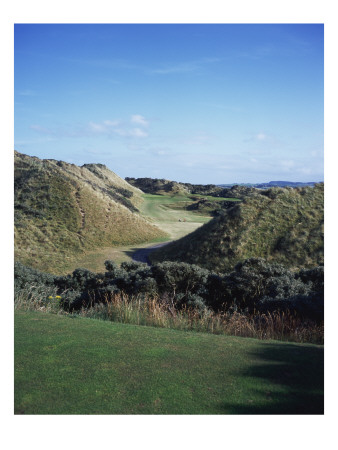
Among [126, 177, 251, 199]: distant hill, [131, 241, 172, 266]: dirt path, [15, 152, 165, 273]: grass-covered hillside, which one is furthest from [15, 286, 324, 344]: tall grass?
[126, 177, 251, 199]: distant hill

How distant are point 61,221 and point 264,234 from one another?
1825cm

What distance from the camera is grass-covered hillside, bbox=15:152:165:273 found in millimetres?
29000

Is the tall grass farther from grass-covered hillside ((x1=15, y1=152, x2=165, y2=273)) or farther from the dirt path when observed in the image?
the dirt path

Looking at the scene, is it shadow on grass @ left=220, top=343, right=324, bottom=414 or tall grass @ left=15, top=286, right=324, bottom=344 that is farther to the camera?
tall grass @ left=15, top=286, right=324, bottom=344

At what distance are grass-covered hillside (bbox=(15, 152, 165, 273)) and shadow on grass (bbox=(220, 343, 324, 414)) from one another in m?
21.9

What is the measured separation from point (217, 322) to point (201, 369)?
3.44 m

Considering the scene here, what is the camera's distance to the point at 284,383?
4.51 metres

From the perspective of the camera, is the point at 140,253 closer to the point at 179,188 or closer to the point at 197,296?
the point at 197,296

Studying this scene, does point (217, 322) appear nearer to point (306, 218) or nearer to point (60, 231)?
point (306, 218)

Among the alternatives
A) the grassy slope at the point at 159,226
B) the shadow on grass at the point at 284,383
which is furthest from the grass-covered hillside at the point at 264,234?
the shadow on grass at the point at 284,383

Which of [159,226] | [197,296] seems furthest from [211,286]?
[159,226]

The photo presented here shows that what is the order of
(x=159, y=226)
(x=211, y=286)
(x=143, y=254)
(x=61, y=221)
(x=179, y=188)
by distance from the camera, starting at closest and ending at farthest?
(x=211, y=286), (x=143, y=254), (x=61, y=221), (x=159, y=226), (x=179, y=188)
